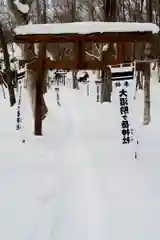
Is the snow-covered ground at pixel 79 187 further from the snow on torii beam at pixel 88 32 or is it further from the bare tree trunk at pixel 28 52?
the snow on torii beam at pixel 88 32

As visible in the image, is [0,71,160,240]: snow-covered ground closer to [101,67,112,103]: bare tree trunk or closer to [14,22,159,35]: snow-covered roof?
[14,22,159,35]: snow-covered roof

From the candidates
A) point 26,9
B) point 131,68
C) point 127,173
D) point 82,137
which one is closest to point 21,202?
point 127,173

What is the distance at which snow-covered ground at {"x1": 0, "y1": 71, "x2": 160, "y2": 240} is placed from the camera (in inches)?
211

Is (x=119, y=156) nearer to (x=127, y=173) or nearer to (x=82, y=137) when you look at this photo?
(x=127, y=173)

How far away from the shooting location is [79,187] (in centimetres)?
715

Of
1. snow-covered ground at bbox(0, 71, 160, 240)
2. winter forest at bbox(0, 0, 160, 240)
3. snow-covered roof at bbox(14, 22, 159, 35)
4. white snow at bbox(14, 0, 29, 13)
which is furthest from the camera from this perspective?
white snow at bbox(14, 0, 29, 13)

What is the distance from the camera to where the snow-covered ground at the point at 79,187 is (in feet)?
17.6

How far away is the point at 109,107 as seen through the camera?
20.2 metres

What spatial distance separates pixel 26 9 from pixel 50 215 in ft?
34.9

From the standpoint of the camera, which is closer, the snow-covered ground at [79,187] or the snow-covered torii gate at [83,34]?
the snow-covered ground at [79,187]

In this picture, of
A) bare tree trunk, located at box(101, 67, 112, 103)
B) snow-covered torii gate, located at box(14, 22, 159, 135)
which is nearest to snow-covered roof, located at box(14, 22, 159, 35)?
snow-covered torii gate, located at box(14, 22, 159, 135)

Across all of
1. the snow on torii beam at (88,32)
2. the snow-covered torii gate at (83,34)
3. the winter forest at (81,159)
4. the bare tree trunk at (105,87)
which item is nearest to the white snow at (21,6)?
the winter forest at (81,159)

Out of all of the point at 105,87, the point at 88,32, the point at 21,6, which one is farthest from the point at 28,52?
the point at 105,87

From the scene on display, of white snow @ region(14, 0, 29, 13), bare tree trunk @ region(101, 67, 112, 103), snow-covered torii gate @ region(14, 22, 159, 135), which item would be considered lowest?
bare tree trunk @ region(101, 67, 112, 103)
